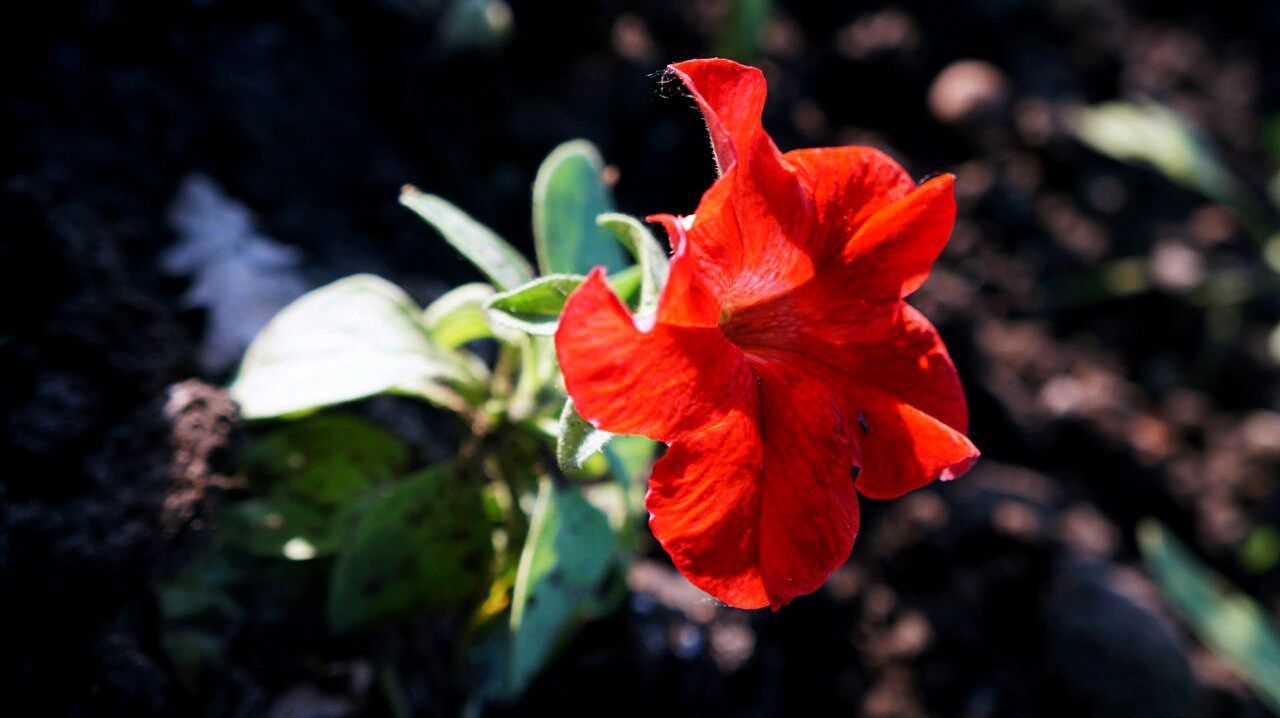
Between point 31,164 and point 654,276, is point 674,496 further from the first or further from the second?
point 31,164

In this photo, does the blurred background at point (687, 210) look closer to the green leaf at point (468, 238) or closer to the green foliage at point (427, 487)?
the green foliage at point (427, 487)

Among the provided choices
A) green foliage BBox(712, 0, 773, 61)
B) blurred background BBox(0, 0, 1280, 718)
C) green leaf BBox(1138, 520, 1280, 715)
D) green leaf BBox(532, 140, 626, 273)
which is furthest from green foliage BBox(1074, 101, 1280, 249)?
green leaf BBox(532, 140, 626, 273)

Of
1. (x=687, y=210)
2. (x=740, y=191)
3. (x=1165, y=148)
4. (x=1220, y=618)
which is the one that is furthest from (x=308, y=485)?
(x=1165, y=148)

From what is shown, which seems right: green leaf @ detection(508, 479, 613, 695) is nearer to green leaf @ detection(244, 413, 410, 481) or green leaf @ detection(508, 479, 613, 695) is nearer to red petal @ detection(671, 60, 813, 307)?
green leaf @ detection(244, 413, 410, 481)

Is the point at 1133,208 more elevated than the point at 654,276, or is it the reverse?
the point at 654,276

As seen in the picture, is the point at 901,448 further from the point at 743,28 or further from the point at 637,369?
the point at 743,28

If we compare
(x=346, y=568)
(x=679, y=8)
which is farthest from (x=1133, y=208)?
(x=346, y=568)
